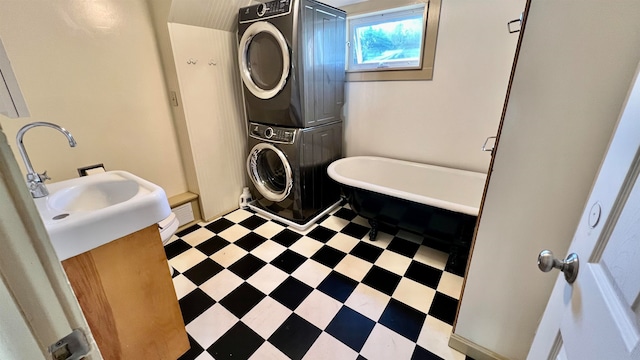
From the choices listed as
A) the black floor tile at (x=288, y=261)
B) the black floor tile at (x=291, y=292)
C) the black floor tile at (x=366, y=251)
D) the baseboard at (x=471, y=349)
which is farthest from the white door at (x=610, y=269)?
the black floor tile at (x=288, y=261)

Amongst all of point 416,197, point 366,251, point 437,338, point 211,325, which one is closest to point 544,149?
point 416,197

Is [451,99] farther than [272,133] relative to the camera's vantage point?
No

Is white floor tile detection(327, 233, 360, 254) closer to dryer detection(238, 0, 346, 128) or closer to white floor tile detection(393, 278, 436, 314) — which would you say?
white floor tile detection(393, 278, 436, 314)

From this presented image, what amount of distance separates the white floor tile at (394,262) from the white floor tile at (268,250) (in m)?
0.74

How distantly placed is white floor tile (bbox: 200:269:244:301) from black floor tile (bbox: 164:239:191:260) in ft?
1.51

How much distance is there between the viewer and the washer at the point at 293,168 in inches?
82.8

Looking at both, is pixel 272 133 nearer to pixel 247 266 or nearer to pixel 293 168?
pixel 293 168

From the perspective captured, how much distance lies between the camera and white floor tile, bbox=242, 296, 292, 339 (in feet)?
4.50

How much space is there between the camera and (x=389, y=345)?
1282 mm

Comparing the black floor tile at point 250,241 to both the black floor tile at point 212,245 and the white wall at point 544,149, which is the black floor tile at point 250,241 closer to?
the black floor tile at point 212,245

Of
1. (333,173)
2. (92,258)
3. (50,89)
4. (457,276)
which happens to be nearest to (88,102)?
(50,89)

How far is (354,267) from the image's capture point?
5.96 feet

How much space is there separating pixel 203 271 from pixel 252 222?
689mm

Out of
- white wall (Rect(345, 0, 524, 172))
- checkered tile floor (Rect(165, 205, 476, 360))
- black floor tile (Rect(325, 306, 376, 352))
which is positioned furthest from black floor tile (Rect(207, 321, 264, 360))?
white wall (Rect(345, 0, 524, 172))
